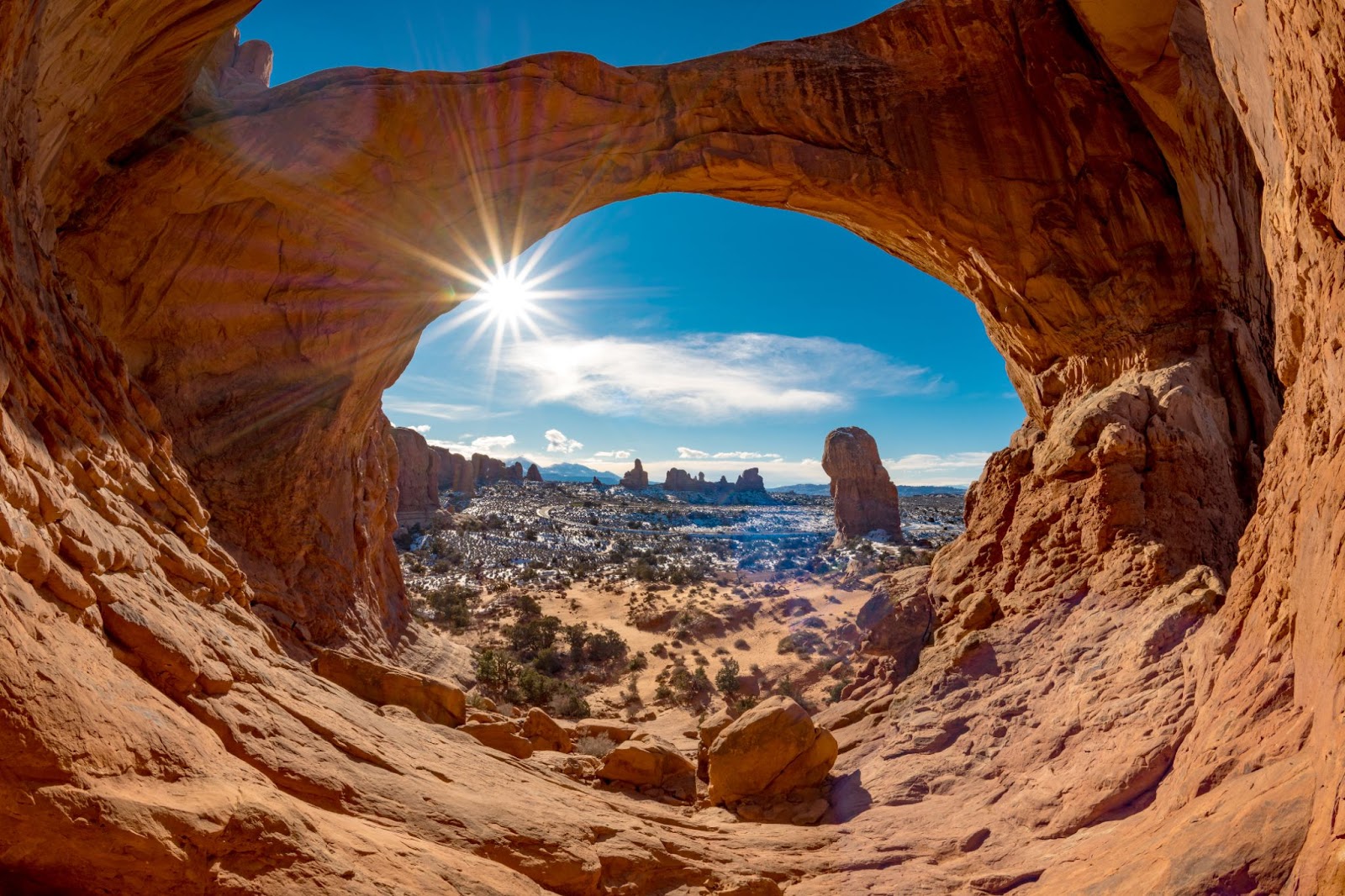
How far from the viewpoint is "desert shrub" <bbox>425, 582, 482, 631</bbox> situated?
23234 millimetres

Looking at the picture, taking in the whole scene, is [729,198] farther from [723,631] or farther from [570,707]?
[723,631]

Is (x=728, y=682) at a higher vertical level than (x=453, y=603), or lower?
A: lower

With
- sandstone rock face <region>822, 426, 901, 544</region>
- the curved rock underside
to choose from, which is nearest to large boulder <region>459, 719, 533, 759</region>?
the curved rock underside

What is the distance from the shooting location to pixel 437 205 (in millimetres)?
11562

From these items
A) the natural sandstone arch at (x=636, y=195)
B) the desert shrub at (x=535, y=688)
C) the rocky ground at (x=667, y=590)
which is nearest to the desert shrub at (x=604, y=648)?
the rocky ground at (x=667, y=590)

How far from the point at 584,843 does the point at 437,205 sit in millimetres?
10423

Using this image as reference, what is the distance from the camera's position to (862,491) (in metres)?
40.3

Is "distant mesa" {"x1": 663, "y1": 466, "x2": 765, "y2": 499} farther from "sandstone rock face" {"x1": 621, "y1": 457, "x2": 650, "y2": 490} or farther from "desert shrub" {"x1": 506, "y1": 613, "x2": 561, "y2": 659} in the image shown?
"desert shrub" {"x1": 506, "y1": 613, "x2": 561, "y2": 659}

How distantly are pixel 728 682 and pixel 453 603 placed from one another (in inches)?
455

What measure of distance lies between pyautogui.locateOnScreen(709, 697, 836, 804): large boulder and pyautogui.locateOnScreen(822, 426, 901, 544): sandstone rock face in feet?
107

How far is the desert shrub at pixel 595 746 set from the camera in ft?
33.0

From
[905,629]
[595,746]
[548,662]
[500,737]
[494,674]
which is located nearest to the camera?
[500,737]

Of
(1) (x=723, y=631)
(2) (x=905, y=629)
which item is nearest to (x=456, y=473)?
(1) (x=723, y=631)

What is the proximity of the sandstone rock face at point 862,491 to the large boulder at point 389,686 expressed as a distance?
3456cm
